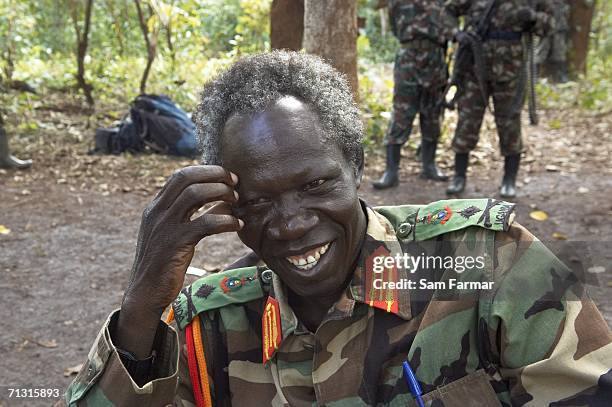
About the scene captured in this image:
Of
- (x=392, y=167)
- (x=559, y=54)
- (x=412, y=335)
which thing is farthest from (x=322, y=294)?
(x=559, y=54)

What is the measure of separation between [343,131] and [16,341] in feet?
9.09

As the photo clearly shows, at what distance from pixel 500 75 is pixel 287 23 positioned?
1.94 meters

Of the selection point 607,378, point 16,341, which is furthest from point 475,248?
point 16,341

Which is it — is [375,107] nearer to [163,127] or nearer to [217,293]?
[163,127]

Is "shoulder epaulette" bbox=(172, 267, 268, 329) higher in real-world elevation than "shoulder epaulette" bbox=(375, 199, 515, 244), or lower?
lower

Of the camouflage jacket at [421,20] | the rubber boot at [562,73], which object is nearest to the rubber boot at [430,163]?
the camouflage jacket at [421,20]

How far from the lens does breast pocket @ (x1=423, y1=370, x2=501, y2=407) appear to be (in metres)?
1.54

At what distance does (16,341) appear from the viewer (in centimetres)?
370

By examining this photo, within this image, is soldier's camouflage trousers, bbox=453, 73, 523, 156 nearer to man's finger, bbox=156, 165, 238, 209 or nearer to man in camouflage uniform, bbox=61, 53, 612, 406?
man in camouflage uniform, bbox=61, 53, 612, 406

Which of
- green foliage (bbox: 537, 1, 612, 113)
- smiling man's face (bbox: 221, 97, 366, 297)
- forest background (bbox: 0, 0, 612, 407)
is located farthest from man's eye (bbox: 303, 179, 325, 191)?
green foliage (bbox: 537, 1, 612, 113)

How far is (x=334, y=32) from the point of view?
16.2 feet

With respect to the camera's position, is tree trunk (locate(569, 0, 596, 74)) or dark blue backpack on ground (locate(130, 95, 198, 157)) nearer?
dark blue backpack on ground (locate(130, 95, 198, 157))

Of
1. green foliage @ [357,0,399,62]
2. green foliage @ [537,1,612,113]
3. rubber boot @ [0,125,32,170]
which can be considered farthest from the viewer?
green foliage @ [357,0,399,62]

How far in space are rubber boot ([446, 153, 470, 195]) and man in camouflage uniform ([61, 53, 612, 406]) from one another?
4099mm
